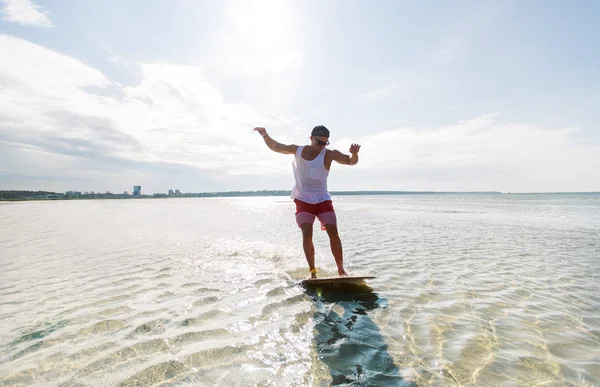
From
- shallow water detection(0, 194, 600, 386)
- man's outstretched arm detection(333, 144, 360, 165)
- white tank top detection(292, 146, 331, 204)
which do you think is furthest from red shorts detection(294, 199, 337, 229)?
shallow water detection(0, 194, 600, 386)

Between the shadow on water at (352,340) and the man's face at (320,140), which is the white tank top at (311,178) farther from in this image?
the shadow on water at (352,340)

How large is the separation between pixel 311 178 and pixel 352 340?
341 cm

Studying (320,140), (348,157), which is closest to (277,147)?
(320,140)

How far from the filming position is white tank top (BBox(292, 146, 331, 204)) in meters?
6.35

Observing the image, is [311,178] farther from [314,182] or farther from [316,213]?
[316,213]

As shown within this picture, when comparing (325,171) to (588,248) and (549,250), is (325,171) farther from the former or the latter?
(588,248)

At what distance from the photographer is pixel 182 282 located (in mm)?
6414

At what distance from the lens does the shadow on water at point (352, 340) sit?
303 centimetres

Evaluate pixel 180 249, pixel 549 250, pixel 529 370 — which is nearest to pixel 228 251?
pixel 180 249

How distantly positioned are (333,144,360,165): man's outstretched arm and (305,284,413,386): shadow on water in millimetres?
2637

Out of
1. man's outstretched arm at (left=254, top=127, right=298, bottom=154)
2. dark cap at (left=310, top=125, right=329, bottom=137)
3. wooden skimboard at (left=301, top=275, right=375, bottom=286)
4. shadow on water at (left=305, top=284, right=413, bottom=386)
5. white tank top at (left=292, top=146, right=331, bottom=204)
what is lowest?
shadow on water at (left=305, top=284, right=413, bottom=386)

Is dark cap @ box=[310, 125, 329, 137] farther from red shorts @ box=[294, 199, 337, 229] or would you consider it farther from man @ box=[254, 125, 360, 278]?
red shorts @ box=[294, 199, 337, 229]

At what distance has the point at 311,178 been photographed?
253 inches

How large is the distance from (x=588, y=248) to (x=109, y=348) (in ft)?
48.7
